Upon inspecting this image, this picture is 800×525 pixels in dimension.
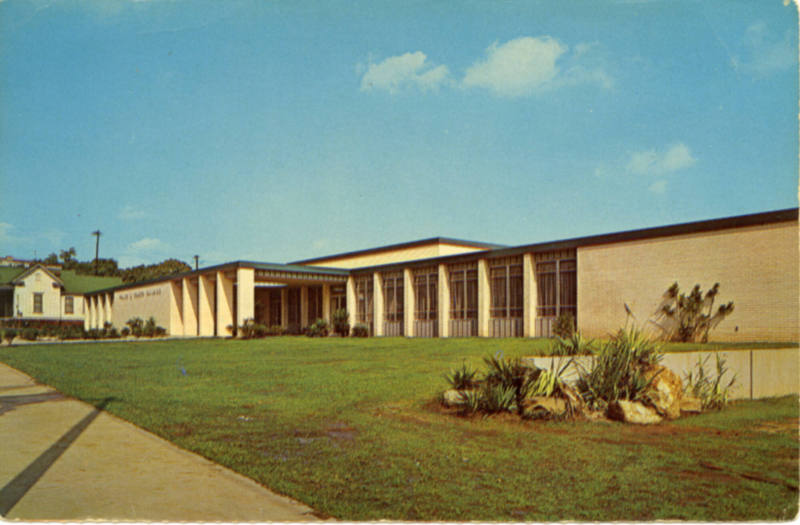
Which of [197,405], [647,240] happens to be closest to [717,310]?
[647,240]

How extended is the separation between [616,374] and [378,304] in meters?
26.8

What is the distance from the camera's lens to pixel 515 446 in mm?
7242

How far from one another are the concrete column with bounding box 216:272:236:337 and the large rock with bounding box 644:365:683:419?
95.4 feet

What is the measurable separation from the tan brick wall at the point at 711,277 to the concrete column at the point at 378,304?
1384cm

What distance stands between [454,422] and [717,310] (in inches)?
566

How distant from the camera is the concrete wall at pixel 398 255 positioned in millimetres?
38219

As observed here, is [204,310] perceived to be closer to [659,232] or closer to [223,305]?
[223,305]

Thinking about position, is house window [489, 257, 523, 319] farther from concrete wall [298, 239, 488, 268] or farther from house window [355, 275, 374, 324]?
house window [355, 275, 374, 324]

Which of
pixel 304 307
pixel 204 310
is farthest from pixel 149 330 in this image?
pixel 304 307

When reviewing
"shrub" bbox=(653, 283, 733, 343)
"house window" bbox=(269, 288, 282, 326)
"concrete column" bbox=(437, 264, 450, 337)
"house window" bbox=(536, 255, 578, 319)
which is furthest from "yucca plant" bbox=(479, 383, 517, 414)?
"house window" bbox=(269, 288, 282, 326)

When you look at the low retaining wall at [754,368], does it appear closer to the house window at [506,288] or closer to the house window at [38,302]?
the house window at [506,288]

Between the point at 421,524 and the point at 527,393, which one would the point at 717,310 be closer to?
the point at 527,393

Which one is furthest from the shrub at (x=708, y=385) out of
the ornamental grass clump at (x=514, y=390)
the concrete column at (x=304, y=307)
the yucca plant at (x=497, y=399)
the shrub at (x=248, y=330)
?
the concrete column at (x=304, y=307)

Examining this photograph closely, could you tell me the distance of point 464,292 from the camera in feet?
99.7
